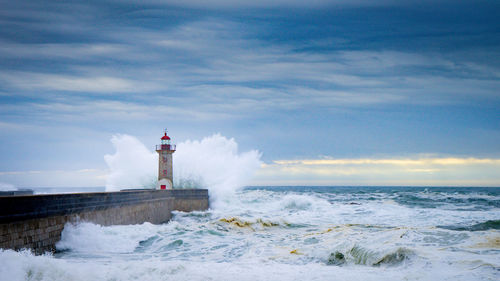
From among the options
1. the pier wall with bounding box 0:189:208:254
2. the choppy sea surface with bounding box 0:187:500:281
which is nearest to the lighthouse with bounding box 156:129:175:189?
the pier wall with bounding box 0:189:208:254

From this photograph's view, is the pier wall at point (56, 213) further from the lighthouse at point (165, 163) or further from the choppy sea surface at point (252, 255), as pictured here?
the lighthouse at point (165, 163)

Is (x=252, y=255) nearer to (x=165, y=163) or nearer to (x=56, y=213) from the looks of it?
(x=56, y=213)

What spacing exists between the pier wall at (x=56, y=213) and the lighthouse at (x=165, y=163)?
195 inches

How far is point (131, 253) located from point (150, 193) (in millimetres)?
6745

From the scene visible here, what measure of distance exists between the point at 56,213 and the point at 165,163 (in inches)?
486

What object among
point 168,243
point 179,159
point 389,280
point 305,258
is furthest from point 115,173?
point 389,280

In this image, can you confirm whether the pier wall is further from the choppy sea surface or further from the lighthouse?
the lighthouse

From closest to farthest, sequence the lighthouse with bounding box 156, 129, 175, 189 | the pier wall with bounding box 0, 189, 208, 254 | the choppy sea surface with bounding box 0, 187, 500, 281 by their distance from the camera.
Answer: the choppy sea surface with bounding box 0, 187, 500, 281 < the pier wall with bounding box 0, 189, 208, 254 < the lighthouse with bounding box 156, 129, 175, 189

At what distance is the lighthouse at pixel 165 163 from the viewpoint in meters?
20.6

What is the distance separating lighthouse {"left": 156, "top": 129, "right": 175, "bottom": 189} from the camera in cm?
2061

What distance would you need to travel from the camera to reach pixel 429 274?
5.82m

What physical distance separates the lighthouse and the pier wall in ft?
16.2

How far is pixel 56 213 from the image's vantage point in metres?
8.36

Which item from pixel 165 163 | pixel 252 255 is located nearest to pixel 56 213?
pixel 252 255
